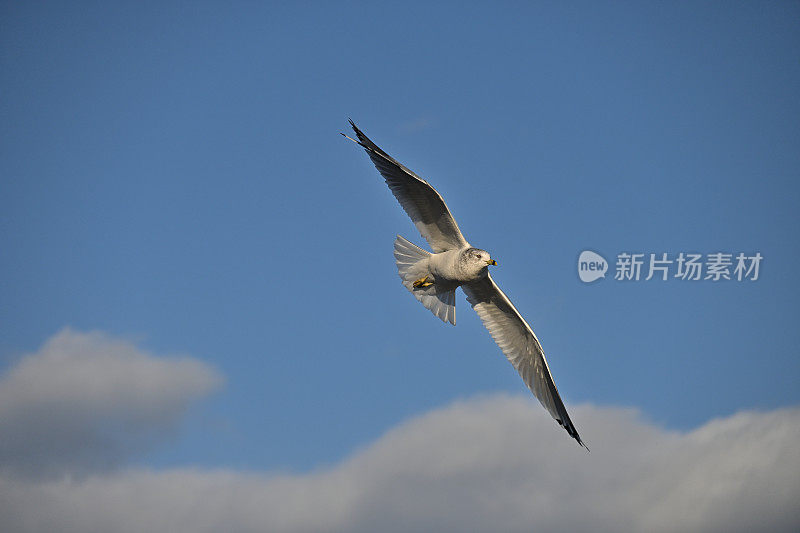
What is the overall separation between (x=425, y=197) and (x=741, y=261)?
27.5 feet

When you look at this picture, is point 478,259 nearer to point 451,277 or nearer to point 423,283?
point 451,277

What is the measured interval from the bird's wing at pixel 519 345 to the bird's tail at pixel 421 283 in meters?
0.50

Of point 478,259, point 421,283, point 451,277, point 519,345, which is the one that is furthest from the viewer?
point 519,345

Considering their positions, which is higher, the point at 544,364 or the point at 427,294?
the point at 427,294

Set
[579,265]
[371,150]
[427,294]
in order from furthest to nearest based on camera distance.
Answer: [579,265] → [427,294] → [371,150]

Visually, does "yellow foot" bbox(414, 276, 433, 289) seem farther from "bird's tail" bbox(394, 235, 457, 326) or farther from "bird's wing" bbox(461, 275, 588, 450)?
"bird's wing" bbox(461, 275, 588, 450)

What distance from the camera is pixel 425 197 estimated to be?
41.6 feet

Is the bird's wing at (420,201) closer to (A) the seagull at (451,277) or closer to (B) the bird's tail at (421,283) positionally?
(A) the seagull at (451,277)

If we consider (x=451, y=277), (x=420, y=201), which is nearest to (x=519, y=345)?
(x=451, y=277)

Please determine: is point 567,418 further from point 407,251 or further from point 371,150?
Result: point 371,150

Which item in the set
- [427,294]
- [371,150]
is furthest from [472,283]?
[371,150]

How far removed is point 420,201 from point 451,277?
128cm

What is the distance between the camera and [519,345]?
1405cm

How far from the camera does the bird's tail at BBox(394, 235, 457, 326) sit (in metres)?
13.3
